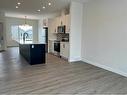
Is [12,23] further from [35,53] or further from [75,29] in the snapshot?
[75,29]

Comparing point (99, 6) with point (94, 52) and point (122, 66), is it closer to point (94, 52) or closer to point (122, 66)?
point (94, 52)

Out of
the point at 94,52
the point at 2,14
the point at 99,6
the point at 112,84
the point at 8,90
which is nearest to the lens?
the point at 8,90

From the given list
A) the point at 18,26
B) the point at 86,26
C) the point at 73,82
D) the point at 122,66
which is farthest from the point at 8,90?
the point at 18,26

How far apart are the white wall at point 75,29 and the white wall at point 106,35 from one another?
0.25 metres

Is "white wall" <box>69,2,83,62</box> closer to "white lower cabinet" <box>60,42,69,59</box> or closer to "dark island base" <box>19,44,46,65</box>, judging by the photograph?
"white lower cabinet" <box>60,42,69,59</box>

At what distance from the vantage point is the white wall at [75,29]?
564 centimetres

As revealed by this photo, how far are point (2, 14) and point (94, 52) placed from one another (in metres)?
6.96

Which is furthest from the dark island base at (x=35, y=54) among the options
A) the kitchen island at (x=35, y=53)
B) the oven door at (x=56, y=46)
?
the oven door at (x=56, y=46)

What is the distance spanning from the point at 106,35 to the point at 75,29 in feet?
5.29

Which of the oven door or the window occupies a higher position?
the window

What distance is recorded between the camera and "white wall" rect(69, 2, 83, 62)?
564 cm

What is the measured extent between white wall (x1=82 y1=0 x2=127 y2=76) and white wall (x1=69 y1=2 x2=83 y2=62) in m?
0.25

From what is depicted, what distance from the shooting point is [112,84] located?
11.2 feet

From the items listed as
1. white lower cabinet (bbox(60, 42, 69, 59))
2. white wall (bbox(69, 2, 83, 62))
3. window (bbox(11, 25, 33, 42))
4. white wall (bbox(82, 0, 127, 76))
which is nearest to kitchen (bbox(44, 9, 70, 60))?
white lower cabinet (bbox(60, 42, 69, 59))
